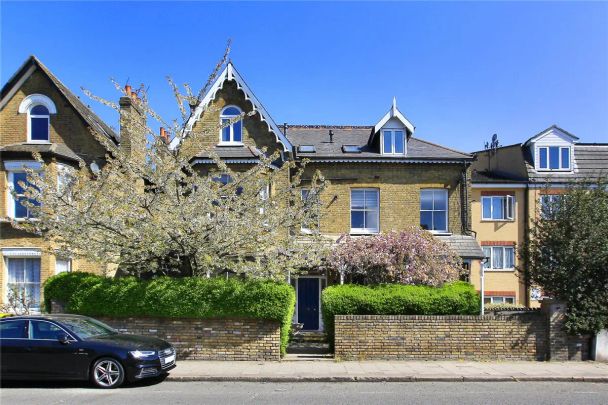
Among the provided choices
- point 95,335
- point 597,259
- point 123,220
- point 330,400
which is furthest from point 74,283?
point 597,259

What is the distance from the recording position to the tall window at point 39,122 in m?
20.1

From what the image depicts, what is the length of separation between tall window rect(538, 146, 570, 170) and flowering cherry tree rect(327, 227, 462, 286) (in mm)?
13013

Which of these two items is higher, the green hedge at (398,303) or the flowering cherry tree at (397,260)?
the flowering cherry tree at (397,260)

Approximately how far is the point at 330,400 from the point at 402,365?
3.91 m

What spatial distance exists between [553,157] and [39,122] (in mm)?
23658

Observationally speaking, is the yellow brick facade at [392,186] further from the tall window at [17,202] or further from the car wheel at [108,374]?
the car wheel at [108,374]

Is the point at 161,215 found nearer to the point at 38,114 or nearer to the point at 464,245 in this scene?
the point at 38,114

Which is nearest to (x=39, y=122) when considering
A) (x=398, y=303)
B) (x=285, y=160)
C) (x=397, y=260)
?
(x=285, y=160)

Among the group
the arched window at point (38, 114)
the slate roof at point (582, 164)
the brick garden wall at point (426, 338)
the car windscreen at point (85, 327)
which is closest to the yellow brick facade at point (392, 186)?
the slate roof at point (582, 164)

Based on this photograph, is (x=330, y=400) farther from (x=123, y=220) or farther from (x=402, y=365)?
(x=123, y=220)

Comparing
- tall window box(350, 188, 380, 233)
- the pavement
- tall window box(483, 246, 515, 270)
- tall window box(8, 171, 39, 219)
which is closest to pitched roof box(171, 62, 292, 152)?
tall window box(350, 188, 380, 233)

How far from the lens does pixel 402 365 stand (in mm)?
12875

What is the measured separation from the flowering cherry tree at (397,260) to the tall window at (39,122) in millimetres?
11889

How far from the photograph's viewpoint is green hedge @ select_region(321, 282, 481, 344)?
14000mm
